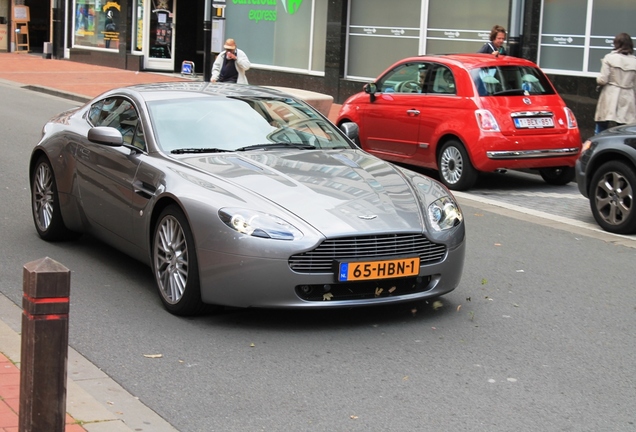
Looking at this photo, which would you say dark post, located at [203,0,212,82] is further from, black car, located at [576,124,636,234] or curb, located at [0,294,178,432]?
curb, located at [0,294,178,432]

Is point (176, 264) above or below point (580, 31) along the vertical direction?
below

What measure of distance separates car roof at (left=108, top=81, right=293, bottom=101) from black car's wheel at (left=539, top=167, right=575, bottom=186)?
6150mm

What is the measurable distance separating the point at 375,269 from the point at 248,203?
0.88m

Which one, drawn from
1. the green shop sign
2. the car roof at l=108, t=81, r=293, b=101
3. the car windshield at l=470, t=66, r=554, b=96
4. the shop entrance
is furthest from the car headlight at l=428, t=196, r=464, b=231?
the shop entrance

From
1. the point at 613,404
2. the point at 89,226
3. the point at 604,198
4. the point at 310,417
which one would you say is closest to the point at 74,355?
the point at 310,417

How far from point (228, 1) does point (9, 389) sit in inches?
938

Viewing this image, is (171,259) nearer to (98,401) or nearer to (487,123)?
(98,401)

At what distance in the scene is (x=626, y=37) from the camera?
1421cm

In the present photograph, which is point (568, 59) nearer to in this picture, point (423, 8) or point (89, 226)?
point (423, 8)

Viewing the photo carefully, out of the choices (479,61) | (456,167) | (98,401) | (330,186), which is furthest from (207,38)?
(98,401)

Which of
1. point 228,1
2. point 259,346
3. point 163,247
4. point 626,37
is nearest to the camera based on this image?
point 259,346

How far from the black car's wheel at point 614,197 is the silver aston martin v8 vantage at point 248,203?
3.30 m

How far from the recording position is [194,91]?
319 inches

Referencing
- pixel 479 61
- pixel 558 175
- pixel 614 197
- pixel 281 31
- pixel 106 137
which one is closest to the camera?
pixel 106 137
